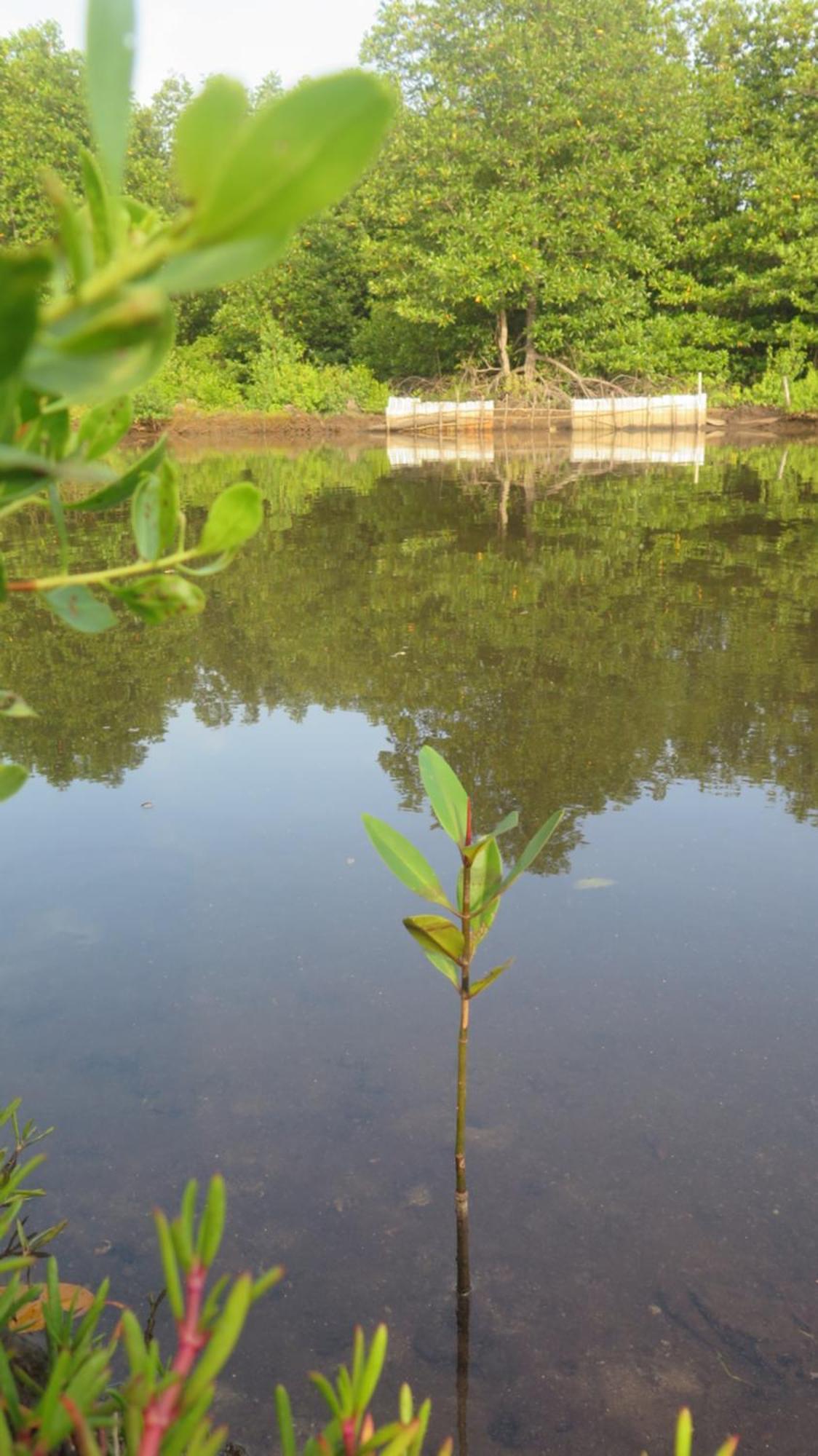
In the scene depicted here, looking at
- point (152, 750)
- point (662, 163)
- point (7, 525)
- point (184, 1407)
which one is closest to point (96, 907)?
point (152, 750)

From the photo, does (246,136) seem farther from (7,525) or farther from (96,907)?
(7,525)

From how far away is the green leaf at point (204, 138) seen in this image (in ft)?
1.20

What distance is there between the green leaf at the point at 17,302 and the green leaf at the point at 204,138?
0.06 meters

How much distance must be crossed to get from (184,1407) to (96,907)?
7.45 ft

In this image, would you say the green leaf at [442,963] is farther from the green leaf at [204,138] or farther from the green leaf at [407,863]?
the green leaf at [204,138]

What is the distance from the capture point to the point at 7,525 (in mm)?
9391

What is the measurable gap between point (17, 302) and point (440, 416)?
2423cm

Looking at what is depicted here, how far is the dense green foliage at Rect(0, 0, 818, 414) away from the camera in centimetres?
2261

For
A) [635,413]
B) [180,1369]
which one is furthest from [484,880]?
[635,413]

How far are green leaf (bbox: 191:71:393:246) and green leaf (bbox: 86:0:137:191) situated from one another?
0.26 ft

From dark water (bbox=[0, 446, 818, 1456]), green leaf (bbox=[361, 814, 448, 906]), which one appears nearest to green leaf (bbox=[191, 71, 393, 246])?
green leaf (bbox=[361, 814, 448, 906])

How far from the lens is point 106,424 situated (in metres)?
0.68

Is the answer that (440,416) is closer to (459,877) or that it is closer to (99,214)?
(459,877)

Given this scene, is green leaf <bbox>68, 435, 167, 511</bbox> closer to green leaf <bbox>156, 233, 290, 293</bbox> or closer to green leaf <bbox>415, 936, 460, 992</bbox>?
green leaf <bbox>156, 233, 290, 293</bbox>
